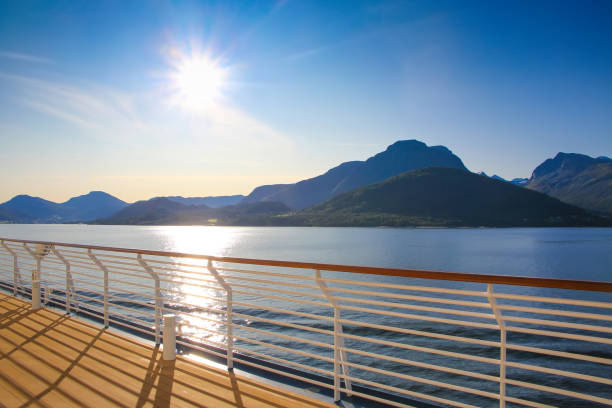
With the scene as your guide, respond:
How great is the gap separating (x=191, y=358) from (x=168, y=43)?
1333 centimetres

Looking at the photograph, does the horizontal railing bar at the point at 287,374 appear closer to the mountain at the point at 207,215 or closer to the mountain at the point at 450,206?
the mountain at the point at 450,206

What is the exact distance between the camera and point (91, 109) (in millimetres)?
14789

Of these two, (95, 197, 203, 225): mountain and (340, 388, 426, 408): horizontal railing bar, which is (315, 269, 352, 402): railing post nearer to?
(340, 388, 426, 408): horizontal railing bar

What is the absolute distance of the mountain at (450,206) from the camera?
110750mm

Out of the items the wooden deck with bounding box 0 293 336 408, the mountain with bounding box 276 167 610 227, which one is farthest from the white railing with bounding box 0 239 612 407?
the mountain with bounding box 276 167 610 227

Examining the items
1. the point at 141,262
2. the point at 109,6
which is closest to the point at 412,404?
the point at 141,262

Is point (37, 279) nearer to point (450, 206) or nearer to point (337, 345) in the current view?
point (337, 345)

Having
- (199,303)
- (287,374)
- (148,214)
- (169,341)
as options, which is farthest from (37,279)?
(148,214)

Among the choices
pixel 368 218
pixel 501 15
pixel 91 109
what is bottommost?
pixel 368 218

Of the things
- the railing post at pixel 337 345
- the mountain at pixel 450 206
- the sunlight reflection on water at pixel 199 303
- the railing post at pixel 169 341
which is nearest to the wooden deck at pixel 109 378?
the railing post at pixel 169 341

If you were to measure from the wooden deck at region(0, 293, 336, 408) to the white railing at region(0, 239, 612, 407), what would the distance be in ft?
0.79

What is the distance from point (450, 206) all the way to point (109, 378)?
119 meters

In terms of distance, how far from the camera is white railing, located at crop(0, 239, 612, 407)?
88.4 inches

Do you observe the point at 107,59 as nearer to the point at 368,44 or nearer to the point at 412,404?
the point at 412,404
